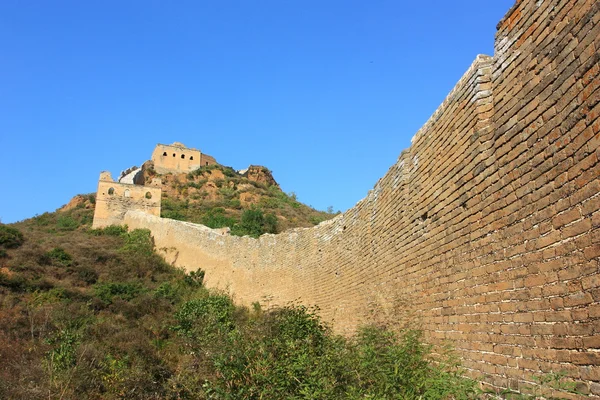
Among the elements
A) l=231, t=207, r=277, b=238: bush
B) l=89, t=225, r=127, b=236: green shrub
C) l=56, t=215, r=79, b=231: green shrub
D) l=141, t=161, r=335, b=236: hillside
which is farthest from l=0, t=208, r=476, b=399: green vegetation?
l=141, t=161, r=335, b=236: hillside

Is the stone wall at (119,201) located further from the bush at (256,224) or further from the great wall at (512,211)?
the great wall at (512,211)

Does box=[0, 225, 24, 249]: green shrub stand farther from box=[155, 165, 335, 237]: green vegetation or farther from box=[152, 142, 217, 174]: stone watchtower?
box=[152, 142, 217, 174]: stone watchtower

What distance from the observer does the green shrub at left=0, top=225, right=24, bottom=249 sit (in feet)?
52.7

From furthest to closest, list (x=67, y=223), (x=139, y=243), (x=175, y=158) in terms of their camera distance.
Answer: (x=175, y=158)
(x=67, y=223)
(x=139, y=243)

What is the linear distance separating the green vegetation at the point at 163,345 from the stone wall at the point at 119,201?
30.4 ft

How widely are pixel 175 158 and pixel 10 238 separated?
85.2 feet

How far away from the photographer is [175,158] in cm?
4197

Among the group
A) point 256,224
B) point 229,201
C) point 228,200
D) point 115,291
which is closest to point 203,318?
point 115,291

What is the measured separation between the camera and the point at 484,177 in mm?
4086

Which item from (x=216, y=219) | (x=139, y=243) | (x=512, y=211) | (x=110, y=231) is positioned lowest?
(x=512, y=211)

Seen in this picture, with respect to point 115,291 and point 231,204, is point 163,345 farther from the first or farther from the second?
point 231,204

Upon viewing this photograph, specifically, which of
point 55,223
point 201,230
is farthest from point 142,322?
point 55,223

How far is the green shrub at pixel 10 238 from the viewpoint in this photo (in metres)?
16.1

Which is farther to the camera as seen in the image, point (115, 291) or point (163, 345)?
point (115, 291)
